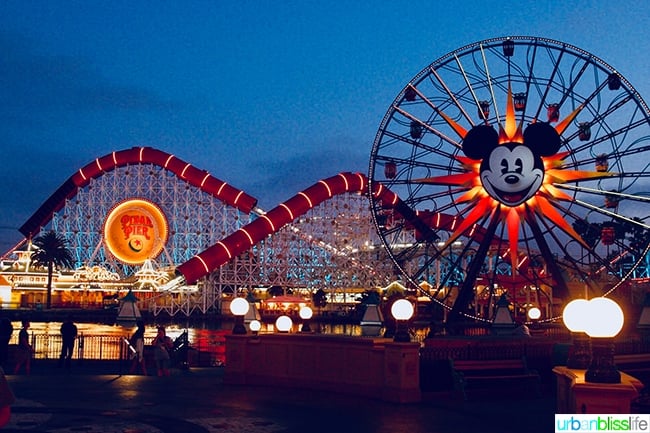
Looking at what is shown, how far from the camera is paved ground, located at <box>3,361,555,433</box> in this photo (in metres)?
12.5

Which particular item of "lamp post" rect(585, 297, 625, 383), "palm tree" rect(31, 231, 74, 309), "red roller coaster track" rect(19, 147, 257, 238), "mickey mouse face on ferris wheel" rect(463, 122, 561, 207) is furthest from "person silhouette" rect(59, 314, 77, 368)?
"palm tree" rect(31, 231, 74, 309)

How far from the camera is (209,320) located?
218ft

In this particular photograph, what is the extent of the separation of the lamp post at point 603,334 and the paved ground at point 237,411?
514 centimetres

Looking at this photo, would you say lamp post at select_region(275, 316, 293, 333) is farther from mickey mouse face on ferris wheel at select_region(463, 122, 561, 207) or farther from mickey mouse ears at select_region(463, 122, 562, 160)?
mickey mouse ears at select_region(463, 122, 562, 160)

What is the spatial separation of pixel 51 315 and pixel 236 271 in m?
16.9

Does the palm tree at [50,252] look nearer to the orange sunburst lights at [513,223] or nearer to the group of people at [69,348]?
the group of people at [69,348]

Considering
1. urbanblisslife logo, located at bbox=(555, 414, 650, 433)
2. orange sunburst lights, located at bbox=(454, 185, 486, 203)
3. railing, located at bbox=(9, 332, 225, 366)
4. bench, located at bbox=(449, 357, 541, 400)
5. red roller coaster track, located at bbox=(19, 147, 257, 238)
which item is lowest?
railing, located at bbox=(9, 332, 225, 366)

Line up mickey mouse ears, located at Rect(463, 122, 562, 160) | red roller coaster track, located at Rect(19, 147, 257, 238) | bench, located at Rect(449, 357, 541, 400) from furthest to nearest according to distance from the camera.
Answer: red roller coaster track, located at Rect(19, 147, 257, 238) < mickey mouse ears, located at Rect(463, 122, 562, 160) < bench, located at Rect(449, 357, 541, 400)

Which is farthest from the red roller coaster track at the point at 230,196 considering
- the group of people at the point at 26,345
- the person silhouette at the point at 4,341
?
the group of people at the point at 26,345

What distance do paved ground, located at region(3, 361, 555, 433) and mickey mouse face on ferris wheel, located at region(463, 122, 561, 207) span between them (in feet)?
32.3

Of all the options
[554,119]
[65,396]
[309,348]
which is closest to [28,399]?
[65,396]

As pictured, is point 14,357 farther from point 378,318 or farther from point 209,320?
point 209,320

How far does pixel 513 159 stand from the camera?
25.3 meters

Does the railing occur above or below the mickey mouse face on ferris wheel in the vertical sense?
below
